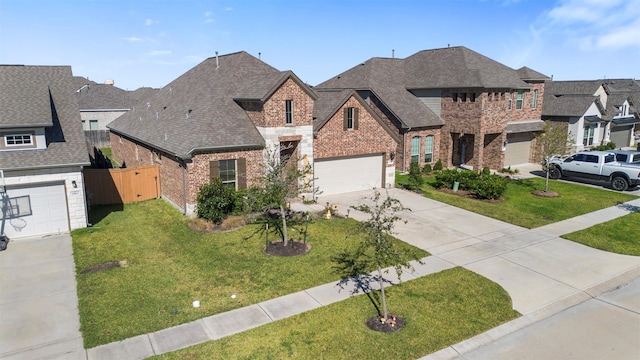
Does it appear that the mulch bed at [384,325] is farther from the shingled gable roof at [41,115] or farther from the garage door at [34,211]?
the garage door at [34,211]

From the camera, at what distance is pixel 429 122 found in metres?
30.7

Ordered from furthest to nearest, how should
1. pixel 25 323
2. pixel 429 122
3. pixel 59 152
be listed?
1. pixel 429 122
2. pixel 59 152
3. pixel 25 323

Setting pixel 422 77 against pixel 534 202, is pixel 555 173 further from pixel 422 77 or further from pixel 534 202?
pixel 422 77

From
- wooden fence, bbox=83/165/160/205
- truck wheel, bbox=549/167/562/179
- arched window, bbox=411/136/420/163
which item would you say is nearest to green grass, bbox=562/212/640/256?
truck wheel, bbox=549/167/562/179

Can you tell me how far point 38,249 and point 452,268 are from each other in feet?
49.7

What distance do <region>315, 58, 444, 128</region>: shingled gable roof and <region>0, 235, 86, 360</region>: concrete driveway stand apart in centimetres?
2156

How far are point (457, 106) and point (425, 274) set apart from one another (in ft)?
63.9

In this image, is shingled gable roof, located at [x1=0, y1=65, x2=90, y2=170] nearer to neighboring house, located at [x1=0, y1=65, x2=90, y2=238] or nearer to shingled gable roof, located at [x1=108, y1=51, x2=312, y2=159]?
neighboring house, located at [x1=0, y1=65, x2=90, y2=238]

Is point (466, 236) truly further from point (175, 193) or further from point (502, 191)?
point (175, 193)

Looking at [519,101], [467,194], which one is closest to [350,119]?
[467,194]

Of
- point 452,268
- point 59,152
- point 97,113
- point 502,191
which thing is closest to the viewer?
point 452,268

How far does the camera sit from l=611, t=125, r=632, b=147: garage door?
137 ft

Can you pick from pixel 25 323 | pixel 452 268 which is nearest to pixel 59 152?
pixel 25 323

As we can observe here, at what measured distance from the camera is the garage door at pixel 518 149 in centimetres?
3281
